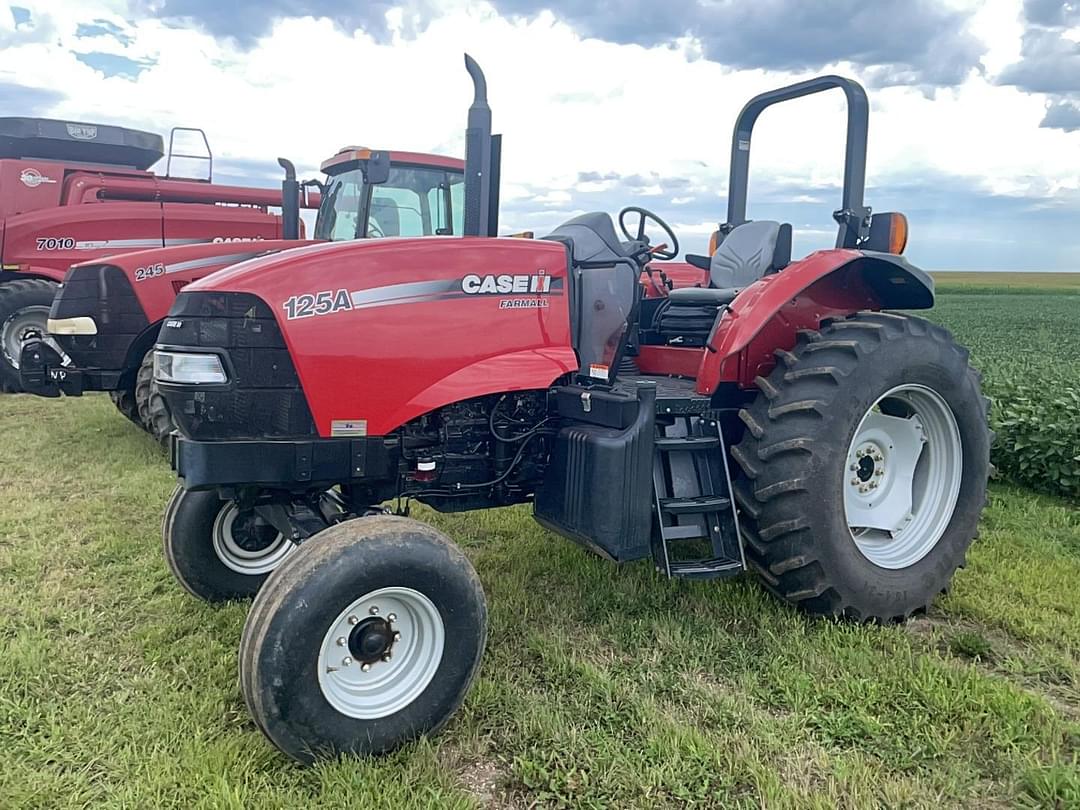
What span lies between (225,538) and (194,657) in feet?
2.20

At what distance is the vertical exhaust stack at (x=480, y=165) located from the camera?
10.4 ft

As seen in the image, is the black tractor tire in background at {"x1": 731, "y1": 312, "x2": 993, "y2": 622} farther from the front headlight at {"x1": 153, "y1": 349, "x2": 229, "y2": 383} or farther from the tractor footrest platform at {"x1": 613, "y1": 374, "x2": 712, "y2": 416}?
the front headlight at {"x1": 153, "y1": 349, "x2": 229, "y2": 383}

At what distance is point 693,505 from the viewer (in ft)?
10.4

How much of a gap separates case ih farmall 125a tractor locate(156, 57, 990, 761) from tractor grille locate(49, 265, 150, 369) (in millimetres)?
3037

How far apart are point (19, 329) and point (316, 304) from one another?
7044 mm

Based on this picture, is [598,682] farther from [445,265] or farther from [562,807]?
[445,265]

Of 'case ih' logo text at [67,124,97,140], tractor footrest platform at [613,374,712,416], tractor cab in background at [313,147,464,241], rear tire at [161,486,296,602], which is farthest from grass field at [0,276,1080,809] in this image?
'case ih' logo text at [67,124,97,140]

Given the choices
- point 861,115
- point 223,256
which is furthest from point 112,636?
point 861,115

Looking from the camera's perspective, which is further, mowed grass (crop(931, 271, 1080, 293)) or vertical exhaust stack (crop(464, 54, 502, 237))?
mowed grass (crop(931, 271, 1080, 293))

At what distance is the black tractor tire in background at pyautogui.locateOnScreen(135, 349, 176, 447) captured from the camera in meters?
5.14

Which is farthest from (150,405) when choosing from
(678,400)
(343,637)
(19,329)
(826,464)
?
(826,464)

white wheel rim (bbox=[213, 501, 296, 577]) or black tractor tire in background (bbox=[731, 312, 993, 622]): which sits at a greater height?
black tractor tire in background (bbox=[731, 312, 993, 622])

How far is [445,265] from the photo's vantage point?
2936 mm

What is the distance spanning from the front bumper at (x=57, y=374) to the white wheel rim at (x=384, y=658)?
442cm
